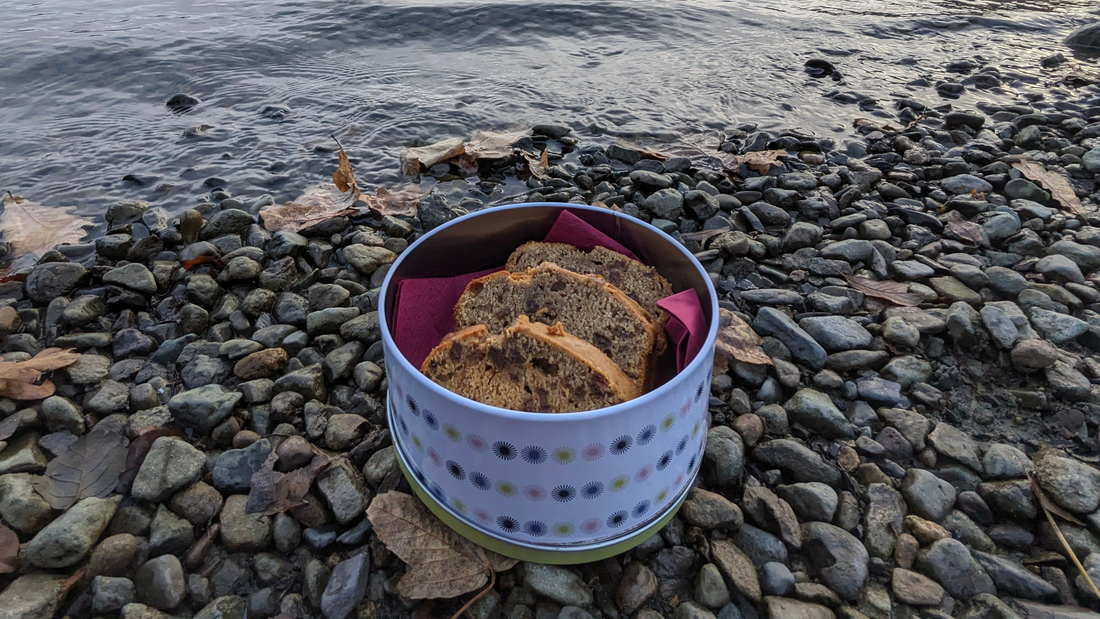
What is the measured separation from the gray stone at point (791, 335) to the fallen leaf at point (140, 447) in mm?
2769

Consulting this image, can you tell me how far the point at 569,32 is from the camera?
832 centimetres

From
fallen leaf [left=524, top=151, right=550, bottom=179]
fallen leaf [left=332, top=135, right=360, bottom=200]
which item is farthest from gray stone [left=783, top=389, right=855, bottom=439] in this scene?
fallen leaf [left=332, top=135, right=360, bottom=200]

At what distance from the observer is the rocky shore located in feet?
6.89

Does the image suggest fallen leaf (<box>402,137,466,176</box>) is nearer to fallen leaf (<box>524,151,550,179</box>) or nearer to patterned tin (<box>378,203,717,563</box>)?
fallen leaf (<box>524,151,550,179</box>)

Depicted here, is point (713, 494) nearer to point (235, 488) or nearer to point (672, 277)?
point (672, 277)

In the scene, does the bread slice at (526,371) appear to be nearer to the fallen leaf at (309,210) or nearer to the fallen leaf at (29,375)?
the fallen leaf at (29,375)

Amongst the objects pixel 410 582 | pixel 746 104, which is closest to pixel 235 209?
pixel 410 582

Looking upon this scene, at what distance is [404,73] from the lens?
7.12m

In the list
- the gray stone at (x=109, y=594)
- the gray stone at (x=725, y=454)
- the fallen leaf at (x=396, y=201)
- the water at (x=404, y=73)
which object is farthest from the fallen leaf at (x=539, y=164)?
the gray stone at (x=109, y=594)

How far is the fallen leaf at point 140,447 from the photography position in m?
2.49

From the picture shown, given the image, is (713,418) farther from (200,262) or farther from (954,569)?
(200,262)

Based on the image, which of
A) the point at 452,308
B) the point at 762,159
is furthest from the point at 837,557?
the point at 762,159

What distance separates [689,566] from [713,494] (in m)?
0.30

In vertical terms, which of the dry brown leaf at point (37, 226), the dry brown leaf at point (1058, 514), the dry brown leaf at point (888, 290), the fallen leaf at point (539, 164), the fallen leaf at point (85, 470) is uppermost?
the fallen leaf at point (539, 164)
